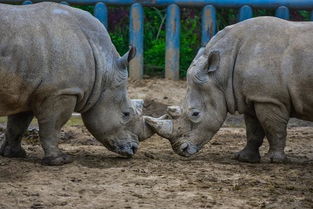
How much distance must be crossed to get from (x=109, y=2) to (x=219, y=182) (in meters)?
5.67

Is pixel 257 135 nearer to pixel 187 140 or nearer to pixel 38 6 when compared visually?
pixel 187 140

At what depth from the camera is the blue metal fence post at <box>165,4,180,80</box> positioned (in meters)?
12.6

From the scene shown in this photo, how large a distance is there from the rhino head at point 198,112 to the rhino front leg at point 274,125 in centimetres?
40

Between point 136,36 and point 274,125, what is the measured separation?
469 centimetres

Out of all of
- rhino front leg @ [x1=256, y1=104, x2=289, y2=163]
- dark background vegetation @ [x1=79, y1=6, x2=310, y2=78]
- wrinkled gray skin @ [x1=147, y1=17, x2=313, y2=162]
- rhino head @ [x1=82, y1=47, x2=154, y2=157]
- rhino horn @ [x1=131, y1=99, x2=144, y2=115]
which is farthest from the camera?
dark background vegetation @ [x1=79, y1=6, x2=310, y2=78]

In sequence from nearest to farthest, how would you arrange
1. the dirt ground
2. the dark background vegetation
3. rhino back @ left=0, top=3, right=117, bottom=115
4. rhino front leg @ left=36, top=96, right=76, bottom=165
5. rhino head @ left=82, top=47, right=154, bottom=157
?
1. the dirt ground
2. rhino back @ left=0, top=3, right=117, bottom=115
3. rhino front leg @ left=36, top=96, right=76, bottom=165
4. rhino head @ left=82, top=47, right=154, bottom=157
5. the dark background vegetation

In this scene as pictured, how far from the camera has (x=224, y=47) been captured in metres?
8.52

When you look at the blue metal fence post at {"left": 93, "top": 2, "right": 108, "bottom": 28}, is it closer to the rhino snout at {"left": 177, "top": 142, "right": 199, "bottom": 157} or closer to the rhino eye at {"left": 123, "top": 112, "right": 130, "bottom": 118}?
the rhino eye at {"left": 123, "top": 112, "right": 130, "bottom": 118}

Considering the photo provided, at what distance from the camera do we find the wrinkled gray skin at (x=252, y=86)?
8.17 meters

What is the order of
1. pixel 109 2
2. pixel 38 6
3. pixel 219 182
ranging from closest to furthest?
1. pixel 219 182
2. pixel 38 6
3. pixel 109 2

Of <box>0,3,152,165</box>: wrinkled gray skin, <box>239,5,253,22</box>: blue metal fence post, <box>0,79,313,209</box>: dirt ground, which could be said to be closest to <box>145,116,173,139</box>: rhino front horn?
<box>0,3,152,165</box>: wrinkled gray skin

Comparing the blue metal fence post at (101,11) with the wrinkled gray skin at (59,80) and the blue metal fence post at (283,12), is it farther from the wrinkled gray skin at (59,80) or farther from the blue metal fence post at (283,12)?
the wrinkled gray skin at (59,80)

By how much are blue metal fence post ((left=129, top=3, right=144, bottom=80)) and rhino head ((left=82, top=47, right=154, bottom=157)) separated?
3.99 m

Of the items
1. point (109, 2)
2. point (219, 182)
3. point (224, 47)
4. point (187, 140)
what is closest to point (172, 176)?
point (219, 182)
